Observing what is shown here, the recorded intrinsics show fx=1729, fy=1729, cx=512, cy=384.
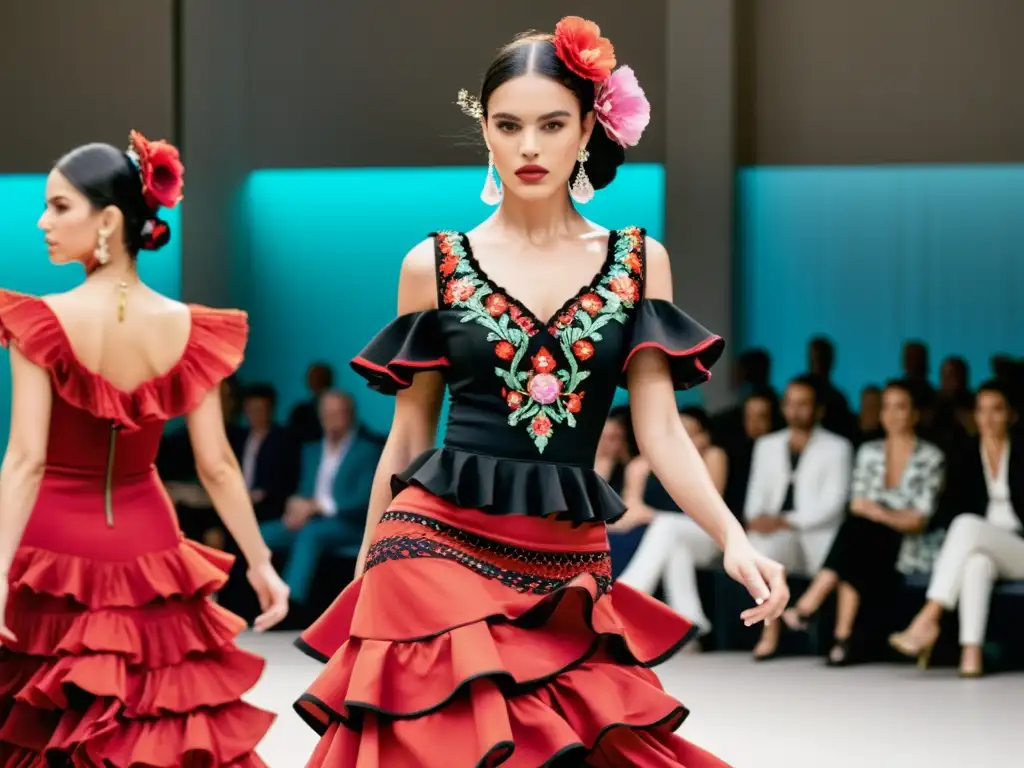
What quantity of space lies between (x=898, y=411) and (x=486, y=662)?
17.0 feet

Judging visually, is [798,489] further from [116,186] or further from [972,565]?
[116,186]

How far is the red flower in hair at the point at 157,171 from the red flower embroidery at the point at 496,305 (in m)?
1.34

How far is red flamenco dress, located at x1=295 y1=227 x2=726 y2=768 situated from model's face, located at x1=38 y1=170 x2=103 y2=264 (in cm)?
117

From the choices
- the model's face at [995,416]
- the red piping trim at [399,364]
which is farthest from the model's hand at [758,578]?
the model's face at [995,416]

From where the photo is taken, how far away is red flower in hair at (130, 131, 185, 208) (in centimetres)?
377

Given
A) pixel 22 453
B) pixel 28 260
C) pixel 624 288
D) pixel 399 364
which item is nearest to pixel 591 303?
pixel 624 288

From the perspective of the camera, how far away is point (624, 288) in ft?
8.80

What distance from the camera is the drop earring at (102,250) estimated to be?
364cm

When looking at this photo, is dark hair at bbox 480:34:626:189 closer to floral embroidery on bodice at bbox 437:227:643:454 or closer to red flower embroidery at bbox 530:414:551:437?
floral embroidery on bodice at bbox 437:227:643:454

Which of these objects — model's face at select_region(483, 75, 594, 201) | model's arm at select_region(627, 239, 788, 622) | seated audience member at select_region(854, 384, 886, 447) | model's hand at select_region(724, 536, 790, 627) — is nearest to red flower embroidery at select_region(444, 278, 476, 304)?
model's face at select_region(483, 75, 594, 201)

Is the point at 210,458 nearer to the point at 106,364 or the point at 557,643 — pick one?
the point at 106,364

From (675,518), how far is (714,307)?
1782 millimetres

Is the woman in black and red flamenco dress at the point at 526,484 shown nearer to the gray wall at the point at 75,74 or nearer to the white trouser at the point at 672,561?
the white trouser at the point at 672,561

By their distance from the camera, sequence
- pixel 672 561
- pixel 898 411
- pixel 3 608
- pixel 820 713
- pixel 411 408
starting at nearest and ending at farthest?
pixel 411 408 → pixel 3 608 → pixel 820 713 → pixel 898 411 → pixel 672 561
